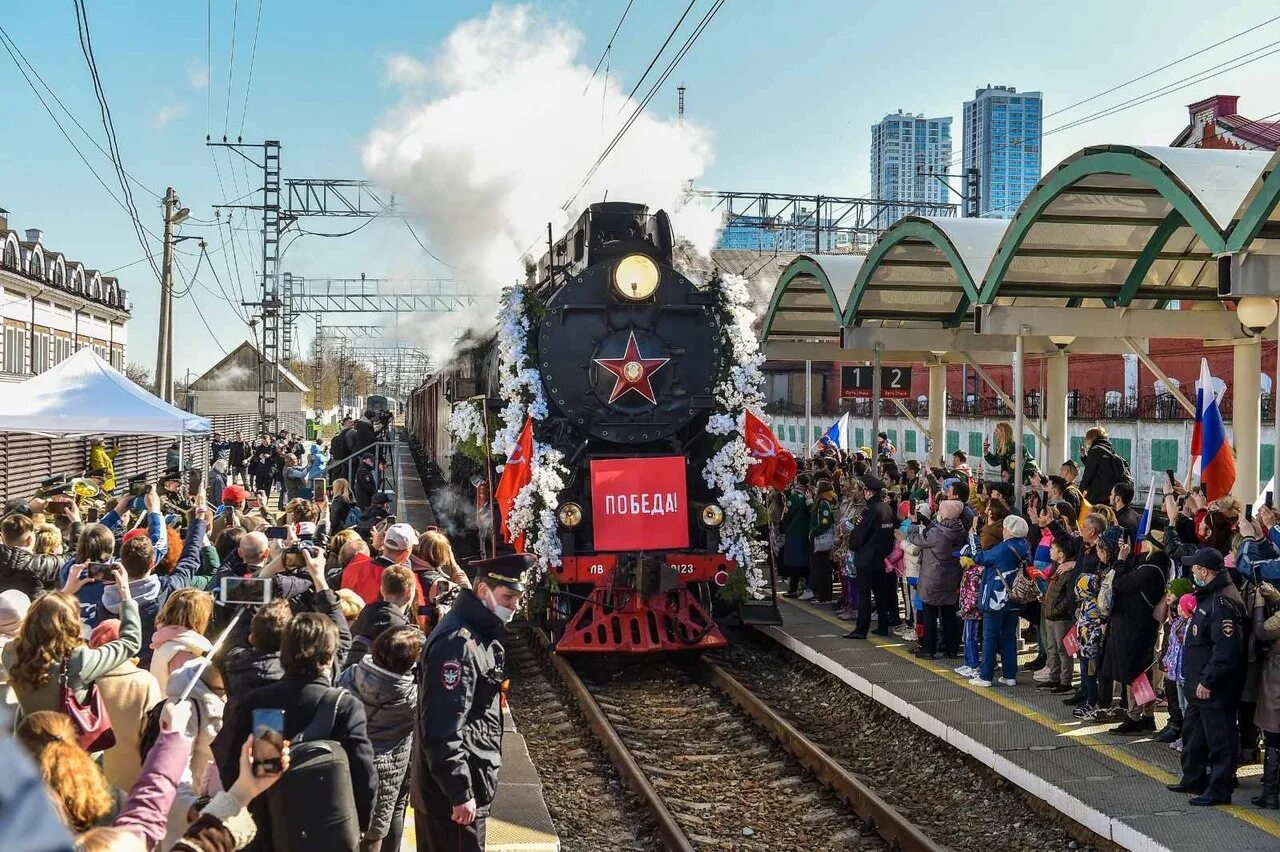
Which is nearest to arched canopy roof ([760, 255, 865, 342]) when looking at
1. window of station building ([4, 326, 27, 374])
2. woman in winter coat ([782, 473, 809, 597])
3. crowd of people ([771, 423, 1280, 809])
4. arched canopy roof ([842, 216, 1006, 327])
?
arched canopy roof ([842, 216, 1006, 327])

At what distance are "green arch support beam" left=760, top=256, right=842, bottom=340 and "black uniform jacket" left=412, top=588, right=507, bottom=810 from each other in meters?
12.0

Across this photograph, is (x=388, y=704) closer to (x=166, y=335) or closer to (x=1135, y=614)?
(x=1135, y=614)

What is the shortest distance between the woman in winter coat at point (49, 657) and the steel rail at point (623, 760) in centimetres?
327

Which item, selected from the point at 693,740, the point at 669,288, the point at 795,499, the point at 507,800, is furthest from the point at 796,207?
the point at 507,800

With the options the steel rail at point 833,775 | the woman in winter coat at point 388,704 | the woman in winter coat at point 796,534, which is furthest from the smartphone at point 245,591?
the woman in winter coat at point 796,534

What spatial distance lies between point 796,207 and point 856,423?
6.44 meters

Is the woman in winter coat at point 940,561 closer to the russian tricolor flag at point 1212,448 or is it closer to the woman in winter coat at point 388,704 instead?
the russian tricolor flag at point 1212,448

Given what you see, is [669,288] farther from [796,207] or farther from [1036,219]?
[796,207]

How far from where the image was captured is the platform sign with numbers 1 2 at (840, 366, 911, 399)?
17948mm

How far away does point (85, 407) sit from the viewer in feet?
43.0

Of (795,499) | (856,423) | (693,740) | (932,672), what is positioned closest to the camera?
(693,740)

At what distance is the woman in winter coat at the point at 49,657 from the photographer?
4129 millimetres

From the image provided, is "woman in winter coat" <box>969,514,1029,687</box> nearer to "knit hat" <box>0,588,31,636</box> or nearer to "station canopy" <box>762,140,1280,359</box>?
"station canopy" <box>762,140,1280,359</box>

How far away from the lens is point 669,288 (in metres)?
10.9
